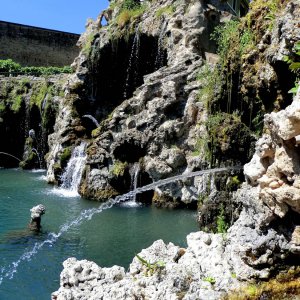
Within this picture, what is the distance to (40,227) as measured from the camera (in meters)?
14.4

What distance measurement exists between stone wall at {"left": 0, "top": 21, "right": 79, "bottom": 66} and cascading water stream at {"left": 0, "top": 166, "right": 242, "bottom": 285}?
30845 mm

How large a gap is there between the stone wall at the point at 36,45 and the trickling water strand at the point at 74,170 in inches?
1012

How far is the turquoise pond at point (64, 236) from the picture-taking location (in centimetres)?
1040

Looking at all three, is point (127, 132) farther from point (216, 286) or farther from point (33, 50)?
point (33, 50)

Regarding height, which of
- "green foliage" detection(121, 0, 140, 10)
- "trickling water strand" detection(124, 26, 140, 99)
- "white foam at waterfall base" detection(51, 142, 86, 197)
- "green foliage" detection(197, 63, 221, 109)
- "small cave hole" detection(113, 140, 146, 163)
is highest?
"green foliage" detection(121, 0, 140, 10)

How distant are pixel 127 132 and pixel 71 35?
30610 millimetres

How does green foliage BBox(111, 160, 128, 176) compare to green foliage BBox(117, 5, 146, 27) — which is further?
green foliage BBox(117, 5, 146, 27)

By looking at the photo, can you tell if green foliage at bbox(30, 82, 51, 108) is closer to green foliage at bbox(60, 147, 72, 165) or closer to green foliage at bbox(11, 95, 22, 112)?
green foliage at bbox(11, 95, 22, 112)

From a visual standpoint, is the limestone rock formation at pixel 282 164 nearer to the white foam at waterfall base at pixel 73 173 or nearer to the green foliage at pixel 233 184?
the green foliage at pixel 233 184

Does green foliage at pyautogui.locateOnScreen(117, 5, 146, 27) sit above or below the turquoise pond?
above

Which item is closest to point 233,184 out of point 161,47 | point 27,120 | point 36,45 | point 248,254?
point 248,254

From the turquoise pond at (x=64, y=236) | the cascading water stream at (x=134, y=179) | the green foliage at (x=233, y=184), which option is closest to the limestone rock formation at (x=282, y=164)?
the turquoise pond at (x=64, y=236)

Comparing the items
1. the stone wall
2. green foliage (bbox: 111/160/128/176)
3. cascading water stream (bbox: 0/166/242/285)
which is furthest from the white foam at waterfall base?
the stone wall

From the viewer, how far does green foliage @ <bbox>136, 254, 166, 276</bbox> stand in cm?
691
